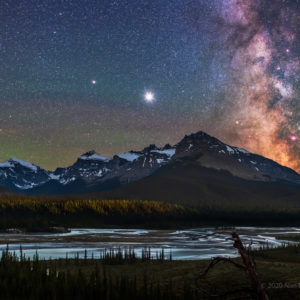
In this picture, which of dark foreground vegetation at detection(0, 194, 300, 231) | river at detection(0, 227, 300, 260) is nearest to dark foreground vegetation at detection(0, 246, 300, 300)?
river at detection(0, 227, 300, 260)

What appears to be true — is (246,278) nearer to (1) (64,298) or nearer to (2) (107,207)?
(1) (64,298)

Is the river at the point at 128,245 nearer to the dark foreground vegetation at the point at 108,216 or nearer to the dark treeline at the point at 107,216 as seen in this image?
the dark foreground vegetation at the point at 108,216

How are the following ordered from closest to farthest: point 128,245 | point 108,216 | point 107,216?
point 128,245, point 107,216, point 108,216

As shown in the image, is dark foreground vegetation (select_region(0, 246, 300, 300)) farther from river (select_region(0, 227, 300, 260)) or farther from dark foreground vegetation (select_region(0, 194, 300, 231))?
dark foreground vegetation (select_region(0, 194, 300, 231))

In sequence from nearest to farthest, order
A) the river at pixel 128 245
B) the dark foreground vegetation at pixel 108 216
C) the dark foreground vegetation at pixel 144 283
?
the dark foreground vegetation at pixel 144 283 → the river at pixel 128 245 → the dark foreground vegetation at pixel 108 216

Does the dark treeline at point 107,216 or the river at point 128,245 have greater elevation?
the dark treeline at point 107,216

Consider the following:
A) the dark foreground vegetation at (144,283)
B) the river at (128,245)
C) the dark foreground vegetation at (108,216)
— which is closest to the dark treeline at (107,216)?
the dark foreground vegetation at (108,216)

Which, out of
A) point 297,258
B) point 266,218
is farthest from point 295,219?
point 297,258

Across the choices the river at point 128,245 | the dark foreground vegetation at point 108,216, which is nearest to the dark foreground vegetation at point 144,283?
the river at point 128,245

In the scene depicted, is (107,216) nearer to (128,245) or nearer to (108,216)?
(108,216)

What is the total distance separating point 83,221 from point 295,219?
6244 cm

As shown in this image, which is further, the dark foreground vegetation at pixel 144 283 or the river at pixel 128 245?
the river at pixel 128 245

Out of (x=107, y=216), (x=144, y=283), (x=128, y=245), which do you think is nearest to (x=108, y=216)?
(x=107, y=216)

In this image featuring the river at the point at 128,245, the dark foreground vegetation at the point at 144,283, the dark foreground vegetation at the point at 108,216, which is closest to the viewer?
the dark foreground vegetation at the point at 144,283
